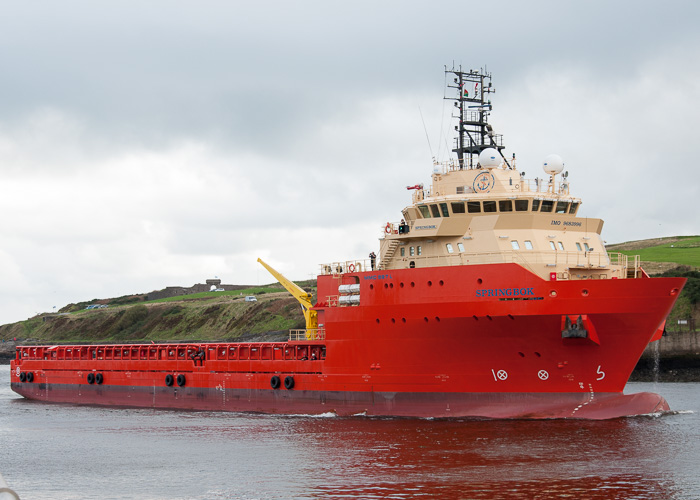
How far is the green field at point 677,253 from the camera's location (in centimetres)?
6255

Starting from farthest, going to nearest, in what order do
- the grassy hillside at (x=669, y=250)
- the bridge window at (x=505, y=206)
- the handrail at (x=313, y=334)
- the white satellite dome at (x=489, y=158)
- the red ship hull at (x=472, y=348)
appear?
the grassy hillside at (x=669, y=250) < the handrail at (x=313, y=334) < the white satellite dome at (x=489, y=158) < the bridge window at (x=505, y=206) < the red ship hull at (x=472, y=348)

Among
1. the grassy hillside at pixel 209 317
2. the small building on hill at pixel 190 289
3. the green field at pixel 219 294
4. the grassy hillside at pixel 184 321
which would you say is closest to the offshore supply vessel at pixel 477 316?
the grassy hillside at pixel 209 317

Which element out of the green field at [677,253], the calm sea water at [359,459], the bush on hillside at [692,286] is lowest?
the calm sea water at [359,459]

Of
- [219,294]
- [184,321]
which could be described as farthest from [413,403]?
[219,294]

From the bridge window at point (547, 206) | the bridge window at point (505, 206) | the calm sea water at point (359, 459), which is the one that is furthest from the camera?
the bridge window at point (547, 206)

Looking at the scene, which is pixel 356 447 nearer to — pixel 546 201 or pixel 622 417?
pixel 622 417

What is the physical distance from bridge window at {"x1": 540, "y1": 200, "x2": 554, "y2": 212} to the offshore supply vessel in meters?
0.05

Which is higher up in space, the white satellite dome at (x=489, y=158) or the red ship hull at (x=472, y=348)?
the white satellite dome at (x=489, y=158)

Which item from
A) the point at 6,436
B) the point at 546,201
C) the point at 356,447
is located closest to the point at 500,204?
the point at 546,201

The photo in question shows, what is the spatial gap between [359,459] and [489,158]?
38.0 ft

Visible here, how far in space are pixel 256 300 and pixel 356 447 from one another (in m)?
58.3

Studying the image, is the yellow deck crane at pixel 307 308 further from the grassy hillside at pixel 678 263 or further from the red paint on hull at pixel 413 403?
the grassy hillside at pixel 678 263

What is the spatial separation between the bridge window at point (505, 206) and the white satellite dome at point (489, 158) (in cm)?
157

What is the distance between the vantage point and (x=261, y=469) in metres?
19.6
